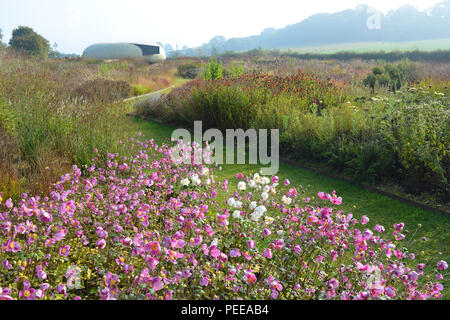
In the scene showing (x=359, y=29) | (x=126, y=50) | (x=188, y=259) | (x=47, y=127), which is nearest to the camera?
(x=188, y=259)

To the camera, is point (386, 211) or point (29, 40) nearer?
point (386, 211)

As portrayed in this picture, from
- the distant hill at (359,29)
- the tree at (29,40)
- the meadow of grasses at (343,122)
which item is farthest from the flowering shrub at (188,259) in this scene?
the distant hill at (359,29)

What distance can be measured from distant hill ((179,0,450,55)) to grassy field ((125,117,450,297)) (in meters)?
109

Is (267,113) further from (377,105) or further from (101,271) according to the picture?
(101,271)

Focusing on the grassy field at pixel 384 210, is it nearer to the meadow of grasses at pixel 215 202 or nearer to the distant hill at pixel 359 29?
the meadow of grasses at pixel 215 202

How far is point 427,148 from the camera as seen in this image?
4668 mm

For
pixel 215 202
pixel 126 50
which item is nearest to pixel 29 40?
pixel 126 50

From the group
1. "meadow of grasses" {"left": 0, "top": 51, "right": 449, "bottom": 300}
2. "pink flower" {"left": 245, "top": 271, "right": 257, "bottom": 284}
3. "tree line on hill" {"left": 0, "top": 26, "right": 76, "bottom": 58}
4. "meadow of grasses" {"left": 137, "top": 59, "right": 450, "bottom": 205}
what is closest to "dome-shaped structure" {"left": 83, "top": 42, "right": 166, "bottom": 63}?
"tree line on hill" {"left": 0, "top": 26, "right": 76, "bottom": 58}

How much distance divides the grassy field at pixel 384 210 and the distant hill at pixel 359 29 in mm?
109335

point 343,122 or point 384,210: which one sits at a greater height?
point 343,122

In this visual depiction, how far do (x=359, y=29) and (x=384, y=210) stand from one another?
15614 centimetres

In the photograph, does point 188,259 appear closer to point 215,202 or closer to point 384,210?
point 215,202

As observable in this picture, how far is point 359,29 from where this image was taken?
14325cm
